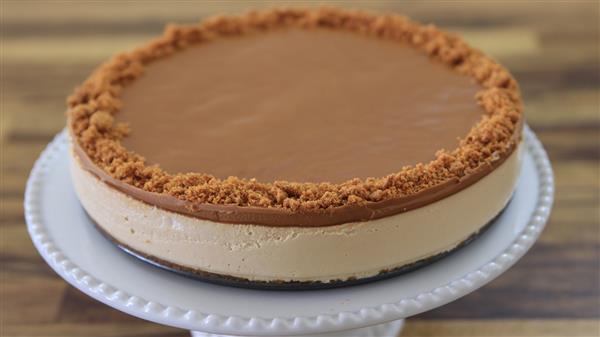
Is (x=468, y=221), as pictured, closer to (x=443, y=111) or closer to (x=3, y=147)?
(x=443, y=111)

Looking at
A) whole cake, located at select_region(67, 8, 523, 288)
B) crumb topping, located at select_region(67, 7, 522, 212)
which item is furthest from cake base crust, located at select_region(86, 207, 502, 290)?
crumb topping, located at select_region(67, 7, 522, 212)

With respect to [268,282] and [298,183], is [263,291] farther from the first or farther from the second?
[298,183]

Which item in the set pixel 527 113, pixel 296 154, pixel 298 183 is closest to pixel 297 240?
pixel 298 183

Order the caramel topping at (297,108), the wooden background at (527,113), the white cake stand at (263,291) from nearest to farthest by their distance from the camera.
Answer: the white cake stand at (263,291) → the caramel topping at (297,108) → the wooden background at (527,113)

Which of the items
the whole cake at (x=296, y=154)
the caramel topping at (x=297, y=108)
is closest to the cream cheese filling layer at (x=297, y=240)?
the whole cake at (x=296, y=154)

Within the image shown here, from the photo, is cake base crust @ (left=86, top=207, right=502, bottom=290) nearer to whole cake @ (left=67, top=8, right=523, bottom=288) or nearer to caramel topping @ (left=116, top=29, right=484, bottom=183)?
whole cake @ (left=67, top=8, right=523, bottom=288)

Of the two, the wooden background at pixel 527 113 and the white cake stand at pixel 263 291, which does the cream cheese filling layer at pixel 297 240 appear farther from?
the wooden background at pixel 527 113
